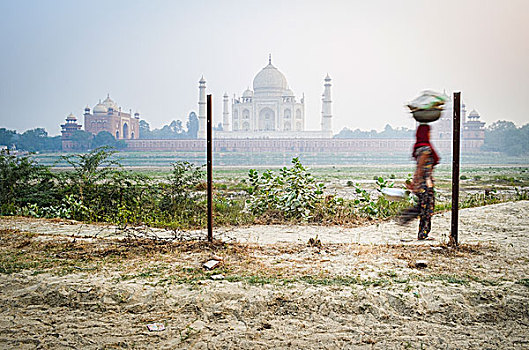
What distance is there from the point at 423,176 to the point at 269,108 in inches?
1753

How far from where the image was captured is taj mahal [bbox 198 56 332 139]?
151 feet

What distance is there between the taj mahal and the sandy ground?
42129 millimetres

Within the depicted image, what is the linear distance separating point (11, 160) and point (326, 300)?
614cm

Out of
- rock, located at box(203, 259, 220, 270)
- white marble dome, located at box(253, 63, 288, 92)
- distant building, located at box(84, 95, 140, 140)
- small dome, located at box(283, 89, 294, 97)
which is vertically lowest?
rock, located at box(203, 259, 220, 270)

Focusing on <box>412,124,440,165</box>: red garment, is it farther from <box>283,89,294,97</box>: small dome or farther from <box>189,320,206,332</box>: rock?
<box>283,89,294,97</box>: small dome

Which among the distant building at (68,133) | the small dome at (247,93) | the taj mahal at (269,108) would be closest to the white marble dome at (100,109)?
the distant building at (68,133)

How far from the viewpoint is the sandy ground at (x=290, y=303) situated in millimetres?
2201

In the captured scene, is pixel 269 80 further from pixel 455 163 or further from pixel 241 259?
pixel 241 259

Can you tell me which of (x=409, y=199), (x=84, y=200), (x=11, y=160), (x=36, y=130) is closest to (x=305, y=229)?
(x=409, y=199)

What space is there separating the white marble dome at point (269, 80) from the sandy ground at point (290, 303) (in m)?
45.1

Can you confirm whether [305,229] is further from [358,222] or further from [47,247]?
[47,247]

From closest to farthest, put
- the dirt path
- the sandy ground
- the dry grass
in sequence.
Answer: the sandy ground
the dry grass
the dirt path

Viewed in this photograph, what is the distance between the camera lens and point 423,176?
3.68 metres

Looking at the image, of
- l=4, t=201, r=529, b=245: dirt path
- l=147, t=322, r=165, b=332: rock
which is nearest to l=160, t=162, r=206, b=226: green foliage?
l=4, t=201, r=529, b=245: dirt path
